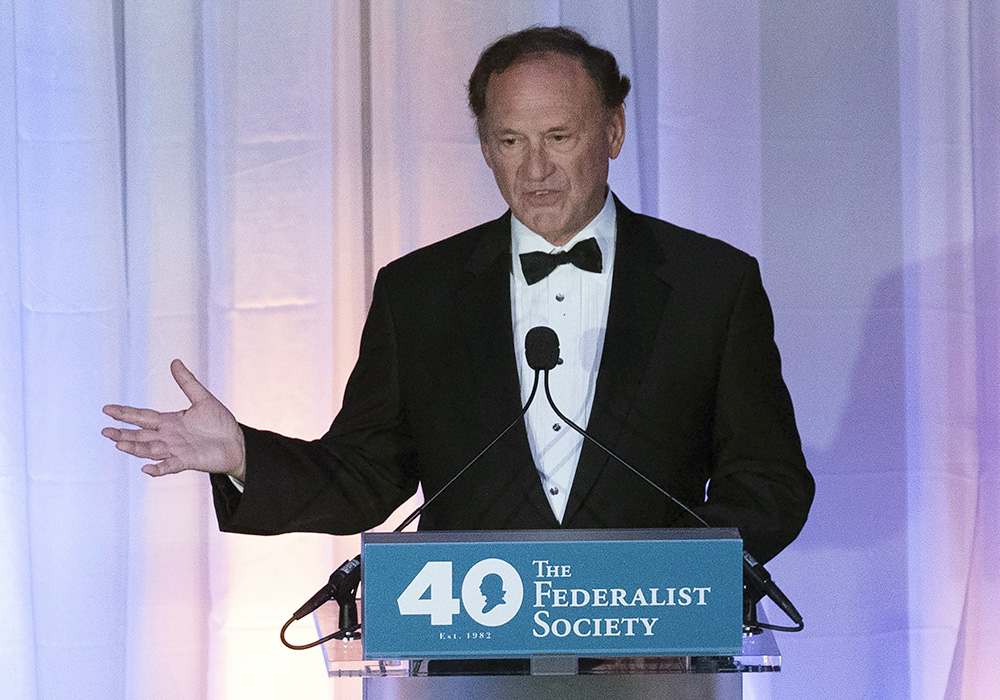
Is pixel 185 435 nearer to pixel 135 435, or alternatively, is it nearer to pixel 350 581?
pixel 135 435

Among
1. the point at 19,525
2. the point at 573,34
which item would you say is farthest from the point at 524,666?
the point at 19,525

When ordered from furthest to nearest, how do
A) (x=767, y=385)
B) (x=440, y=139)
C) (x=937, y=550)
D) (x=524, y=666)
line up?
(x=937, y=550)
(x=440, y=139)
(x=767, y=385)
(x=524, y=666)

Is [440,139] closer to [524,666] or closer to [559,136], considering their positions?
[559,136]

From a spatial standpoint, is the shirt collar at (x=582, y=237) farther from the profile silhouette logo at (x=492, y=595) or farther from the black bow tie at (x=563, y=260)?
the profile silhouette logo at (x=492, y=595)

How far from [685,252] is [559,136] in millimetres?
322

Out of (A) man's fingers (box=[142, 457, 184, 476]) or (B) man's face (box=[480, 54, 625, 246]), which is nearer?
(A) man's fingers (box=[142, 457, 184, 476])

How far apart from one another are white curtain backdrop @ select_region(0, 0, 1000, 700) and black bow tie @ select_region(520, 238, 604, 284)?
594 mm

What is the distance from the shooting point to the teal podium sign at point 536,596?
139 centimetres

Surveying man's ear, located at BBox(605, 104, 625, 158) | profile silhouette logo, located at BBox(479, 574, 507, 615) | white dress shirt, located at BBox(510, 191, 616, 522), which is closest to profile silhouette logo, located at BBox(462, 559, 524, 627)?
profile silhouette logo, located at BBox(479, 574, 507, 615)

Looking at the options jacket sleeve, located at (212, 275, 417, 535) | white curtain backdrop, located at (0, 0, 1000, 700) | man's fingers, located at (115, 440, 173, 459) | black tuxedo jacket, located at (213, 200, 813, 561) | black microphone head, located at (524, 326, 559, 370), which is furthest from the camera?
white curtain backdrop, located at (0, 0, 1000, 700)

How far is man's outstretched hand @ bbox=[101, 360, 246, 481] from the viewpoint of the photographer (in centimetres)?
172

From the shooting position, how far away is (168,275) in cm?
274

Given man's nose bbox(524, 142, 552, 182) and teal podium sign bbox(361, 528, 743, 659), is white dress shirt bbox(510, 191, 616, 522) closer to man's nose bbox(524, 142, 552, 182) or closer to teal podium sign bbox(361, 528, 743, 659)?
man's nose bbox(524, 142, 552, 182)

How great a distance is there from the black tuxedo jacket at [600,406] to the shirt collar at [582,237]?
2cm
